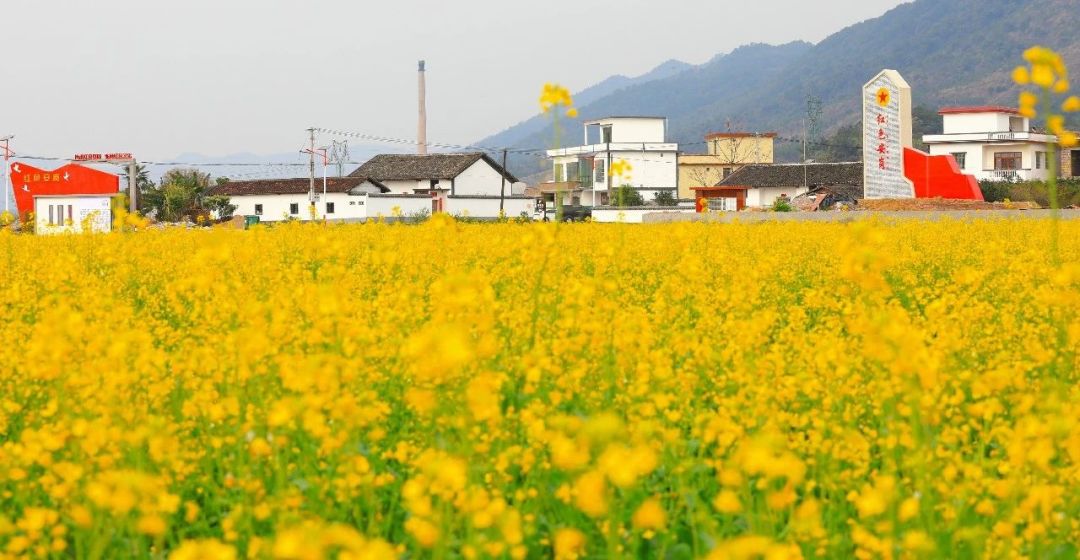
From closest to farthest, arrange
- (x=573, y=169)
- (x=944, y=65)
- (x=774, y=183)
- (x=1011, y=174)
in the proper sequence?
(x=1011, y=174) < (x=774, y=183) < (x=573, y=169) < (x=944, y=65)

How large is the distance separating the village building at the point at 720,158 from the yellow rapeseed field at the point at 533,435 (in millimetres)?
66252

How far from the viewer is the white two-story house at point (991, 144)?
52594 millimetres

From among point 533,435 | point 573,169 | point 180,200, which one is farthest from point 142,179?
point 533,435

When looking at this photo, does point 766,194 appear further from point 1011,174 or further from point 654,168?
point 654,168

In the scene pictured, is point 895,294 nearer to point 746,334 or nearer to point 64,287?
point 746,334

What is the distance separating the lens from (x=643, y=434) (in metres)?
2.25

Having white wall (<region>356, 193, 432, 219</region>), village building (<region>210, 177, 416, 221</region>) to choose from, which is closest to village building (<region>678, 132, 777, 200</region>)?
village building (<region>210, 177, 416, 221</region>)

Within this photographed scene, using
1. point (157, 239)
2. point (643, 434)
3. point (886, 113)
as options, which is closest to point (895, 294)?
point (643, 434)

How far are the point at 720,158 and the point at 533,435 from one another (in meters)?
72.5

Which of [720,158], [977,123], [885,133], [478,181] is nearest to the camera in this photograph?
[885,133]

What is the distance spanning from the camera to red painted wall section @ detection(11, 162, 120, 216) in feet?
147

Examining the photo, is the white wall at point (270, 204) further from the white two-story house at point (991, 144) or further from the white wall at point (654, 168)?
the white two-story house at point (991, 144)

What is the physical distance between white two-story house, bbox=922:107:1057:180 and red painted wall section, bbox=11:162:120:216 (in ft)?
119

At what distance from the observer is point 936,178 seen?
89.9ft
